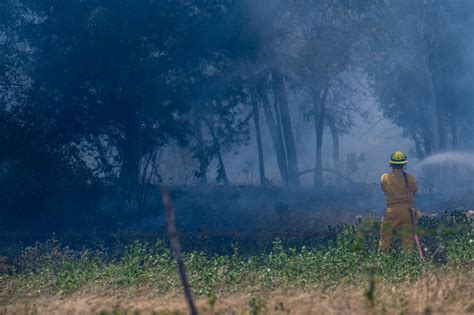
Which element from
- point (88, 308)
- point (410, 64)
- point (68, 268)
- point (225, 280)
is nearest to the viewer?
point (88, 308)

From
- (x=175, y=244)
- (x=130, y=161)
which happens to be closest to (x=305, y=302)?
(x=175, y=244)

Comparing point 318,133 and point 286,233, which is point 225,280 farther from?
point 318,133

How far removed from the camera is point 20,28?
50.8 feet

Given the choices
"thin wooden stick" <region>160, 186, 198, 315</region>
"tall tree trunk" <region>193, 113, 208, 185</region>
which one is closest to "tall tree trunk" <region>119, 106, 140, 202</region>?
"tall tree trunk" <region>193, 113, 208, 185</region>

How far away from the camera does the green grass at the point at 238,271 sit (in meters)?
8.05

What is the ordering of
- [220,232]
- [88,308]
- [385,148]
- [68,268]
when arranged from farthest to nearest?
[385,148]
[220,232]
[68,268]
[88,308]

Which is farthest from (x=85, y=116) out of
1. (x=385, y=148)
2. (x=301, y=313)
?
(x=385, y=148)

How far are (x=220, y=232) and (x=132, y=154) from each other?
9.83ft

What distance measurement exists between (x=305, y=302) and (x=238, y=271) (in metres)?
1.69

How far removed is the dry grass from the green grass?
273 mm

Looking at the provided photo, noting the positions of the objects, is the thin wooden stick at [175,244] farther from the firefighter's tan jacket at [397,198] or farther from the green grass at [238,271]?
the firefighter's tan jacket at [397,198]

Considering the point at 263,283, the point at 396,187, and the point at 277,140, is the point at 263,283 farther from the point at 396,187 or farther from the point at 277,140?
the point at 277,140

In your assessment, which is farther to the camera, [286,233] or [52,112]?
[52,112]

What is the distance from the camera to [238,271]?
28.5ft
